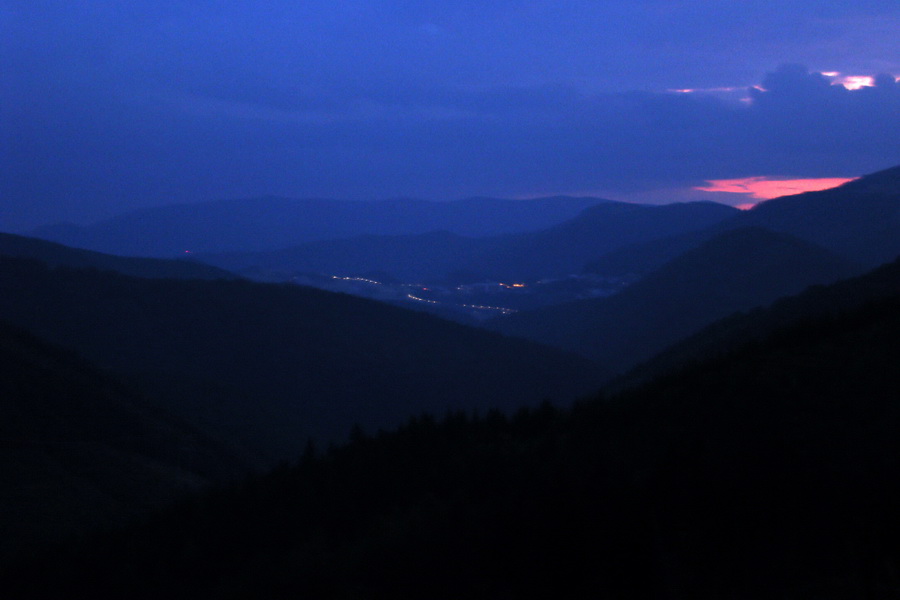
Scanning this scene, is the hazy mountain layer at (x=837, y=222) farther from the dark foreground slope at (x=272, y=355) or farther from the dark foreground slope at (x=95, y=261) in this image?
the dark foreground slope at (x=95, y=261)

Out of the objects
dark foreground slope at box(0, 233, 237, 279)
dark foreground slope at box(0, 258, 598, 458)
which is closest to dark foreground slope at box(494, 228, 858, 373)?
dark foreground slope at box(0, 258, 598, 458)

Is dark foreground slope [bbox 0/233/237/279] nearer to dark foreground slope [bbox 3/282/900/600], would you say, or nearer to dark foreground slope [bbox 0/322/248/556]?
dark foreground slope [bbox 0/322/248/556]


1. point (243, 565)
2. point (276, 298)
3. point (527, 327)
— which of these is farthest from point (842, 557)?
point (527, 327)

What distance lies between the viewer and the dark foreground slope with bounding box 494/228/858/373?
66938 millimetres

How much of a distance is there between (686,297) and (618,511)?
2700 inches

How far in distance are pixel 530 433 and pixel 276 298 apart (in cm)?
4444

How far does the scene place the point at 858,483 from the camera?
23.2ft

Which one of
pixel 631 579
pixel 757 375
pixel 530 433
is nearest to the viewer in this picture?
pixel 631 579

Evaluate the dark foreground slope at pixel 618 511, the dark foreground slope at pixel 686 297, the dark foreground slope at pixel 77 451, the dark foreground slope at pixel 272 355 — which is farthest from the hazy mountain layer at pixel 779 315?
the dark foreground slope at pixel 686 297

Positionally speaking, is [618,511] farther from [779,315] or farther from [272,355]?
[272,355]

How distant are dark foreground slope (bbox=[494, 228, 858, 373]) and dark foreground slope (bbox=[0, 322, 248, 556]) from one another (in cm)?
4115

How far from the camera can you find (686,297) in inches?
2864

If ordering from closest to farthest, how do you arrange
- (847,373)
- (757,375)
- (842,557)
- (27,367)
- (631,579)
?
(842,557) → (631,579) → (847,373) → (757,375) → (27,367)

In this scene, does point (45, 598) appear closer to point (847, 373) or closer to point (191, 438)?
point (847, 373)
